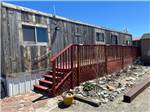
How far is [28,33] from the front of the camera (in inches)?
290

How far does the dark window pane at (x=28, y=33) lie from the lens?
7215mm

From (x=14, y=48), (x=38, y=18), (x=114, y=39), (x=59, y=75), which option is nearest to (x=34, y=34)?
(x=38, y=18)

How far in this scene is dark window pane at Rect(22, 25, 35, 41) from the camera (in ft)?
23.7

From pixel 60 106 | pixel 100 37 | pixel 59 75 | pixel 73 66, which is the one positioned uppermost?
pixel 100 37

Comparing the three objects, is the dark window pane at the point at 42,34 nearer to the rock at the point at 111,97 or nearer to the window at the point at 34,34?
the window at the point at 34,34

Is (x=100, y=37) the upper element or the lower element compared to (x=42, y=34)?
upper

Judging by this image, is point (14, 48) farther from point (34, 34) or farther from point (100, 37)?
point (100, 37)

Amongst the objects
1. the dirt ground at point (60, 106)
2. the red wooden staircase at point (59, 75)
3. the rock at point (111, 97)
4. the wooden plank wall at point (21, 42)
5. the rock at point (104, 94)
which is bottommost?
the dirt ground at point (60, 106)

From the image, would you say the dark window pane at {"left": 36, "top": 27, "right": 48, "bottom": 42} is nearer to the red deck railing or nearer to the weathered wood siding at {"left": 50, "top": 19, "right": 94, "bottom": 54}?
the weathered wood siding at {"left": 50, "top": 19, "right": 94, "bottom": 54}

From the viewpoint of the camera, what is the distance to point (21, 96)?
21.5 ft

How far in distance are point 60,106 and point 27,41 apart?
3268mm

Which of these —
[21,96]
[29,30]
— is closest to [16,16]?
[29,30]

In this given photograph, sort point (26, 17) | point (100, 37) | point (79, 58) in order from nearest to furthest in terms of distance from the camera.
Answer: point (26, 17) → point (79, 58) → point (100, 37)

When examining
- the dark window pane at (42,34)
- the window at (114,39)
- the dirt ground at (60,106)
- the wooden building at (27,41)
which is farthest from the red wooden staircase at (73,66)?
the window at (114,39)
